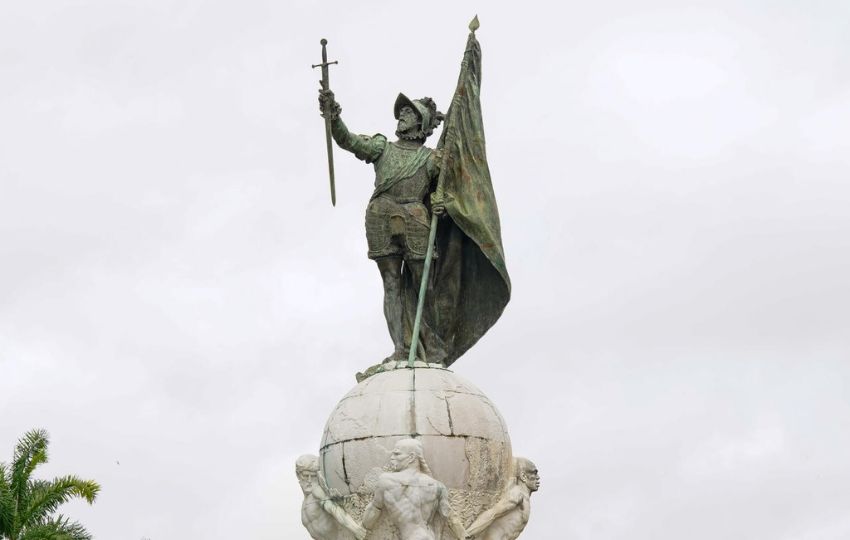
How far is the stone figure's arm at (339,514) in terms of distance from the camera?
56.4ft

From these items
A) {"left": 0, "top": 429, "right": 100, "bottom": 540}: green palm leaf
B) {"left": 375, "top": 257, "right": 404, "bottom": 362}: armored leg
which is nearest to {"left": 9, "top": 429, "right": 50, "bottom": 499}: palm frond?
{"left": 0, "top": 429, "right": 100, "bottom": 540}: green palm leaf

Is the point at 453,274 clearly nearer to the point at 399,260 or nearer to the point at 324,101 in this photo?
the point at 399,260

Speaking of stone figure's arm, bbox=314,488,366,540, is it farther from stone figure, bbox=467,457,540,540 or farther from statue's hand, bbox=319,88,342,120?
statue's hand, bbox=319,88,342,120

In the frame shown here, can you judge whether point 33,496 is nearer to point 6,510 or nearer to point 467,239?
point 6,510

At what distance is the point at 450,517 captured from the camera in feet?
56.3

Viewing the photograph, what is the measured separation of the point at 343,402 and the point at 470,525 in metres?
1.78

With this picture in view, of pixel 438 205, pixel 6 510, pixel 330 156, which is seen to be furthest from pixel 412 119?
pixel 6 510

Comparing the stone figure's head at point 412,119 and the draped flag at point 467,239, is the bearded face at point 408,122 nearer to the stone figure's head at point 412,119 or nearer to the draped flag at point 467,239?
the stone figure's head at point 412,119

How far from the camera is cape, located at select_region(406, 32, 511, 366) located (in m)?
19.4

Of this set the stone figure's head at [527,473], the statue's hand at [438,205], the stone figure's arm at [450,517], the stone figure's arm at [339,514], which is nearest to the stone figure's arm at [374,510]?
the stone figure's arm at [339,514]

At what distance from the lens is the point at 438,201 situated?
19.1 m

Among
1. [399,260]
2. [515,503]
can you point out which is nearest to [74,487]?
[399,260]

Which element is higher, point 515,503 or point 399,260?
point 399,260

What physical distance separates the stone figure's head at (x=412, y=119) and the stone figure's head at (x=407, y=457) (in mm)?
4010
